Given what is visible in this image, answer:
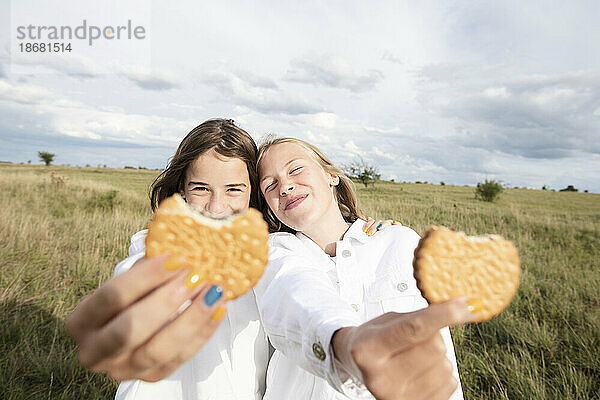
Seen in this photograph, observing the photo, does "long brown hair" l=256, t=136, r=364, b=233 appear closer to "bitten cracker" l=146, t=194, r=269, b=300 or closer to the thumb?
"bitten cracker" l=146, t=194, r=269, b=300

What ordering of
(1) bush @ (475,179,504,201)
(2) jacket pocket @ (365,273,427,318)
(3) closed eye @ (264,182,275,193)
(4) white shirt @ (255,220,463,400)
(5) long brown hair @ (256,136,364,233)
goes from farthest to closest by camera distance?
(1) bush @ (475,179,504,201) < (5) long brown hair @ (256,136,364,233) < (3) closed eye @ (264,182,275,193) < (2) jacket pocket @ (365,273,427,318) < (4) white shirt @ (255,220,463,400)

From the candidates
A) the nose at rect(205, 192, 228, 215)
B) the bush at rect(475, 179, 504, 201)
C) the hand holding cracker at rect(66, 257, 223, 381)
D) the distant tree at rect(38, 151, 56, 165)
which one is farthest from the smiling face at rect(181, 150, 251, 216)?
the distant tree at rect(38, 151, 56, 165)

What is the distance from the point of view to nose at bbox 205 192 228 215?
95.0 inches

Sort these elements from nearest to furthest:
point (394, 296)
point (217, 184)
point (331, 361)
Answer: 1. point (331, 361)
2. point (394, 296)
3. point (217, 184)

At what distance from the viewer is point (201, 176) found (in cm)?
259

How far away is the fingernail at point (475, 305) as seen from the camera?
1.24m

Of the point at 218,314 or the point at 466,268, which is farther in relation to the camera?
the point at 466,268

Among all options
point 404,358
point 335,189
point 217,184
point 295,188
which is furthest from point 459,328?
point 404,358

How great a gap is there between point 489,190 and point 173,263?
2806cm

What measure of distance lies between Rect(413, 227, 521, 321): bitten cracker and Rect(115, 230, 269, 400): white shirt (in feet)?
4.21

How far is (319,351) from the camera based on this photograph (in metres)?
1.38

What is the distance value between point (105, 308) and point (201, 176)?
4.90 feet

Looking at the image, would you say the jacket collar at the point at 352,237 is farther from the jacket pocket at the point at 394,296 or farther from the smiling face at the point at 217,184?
the smiling face at the point at 217,184

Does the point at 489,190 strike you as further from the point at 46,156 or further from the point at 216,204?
the point at 46,156
